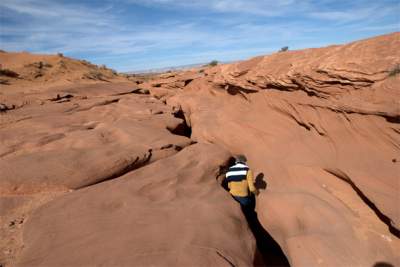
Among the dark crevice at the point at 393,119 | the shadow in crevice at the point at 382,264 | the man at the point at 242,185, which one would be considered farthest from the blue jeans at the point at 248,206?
the dark crevice at the point at 393,119

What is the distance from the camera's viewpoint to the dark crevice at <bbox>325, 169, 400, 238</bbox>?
3480 mm

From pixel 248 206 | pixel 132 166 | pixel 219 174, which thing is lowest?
pixel 248 206

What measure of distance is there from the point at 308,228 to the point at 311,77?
8.95 ft

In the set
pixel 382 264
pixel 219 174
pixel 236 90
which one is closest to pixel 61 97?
pixel 236 90

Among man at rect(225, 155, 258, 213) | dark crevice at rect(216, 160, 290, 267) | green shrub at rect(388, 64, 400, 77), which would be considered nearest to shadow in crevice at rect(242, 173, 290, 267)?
dark crevice at rect(216, 160, 290, 267)

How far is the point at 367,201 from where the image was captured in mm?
3977

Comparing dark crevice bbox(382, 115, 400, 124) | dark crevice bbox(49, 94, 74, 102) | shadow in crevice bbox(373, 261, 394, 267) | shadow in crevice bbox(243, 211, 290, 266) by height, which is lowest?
shadow in crevice bbox(243, 211, 290, 266)

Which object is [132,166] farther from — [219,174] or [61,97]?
[61,97]

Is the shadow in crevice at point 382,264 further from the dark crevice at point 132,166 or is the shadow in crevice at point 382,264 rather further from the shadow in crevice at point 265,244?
the dark crevice at point 132,166

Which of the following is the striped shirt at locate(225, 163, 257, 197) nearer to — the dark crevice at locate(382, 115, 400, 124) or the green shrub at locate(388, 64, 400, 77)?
the dark crevice at locate(382, 115, 400, 124)

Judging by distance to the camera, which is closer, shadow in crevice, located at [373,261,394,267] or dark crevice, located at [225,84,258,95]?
shadow in crevice, located at [373,261,394,267]

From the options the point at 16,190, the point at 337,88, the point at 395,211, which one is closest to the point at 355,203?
the point at 395,211

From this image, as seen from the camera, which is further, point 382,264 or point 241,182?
point 241,182

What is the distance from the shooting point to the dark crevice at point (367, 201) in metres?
3.48
